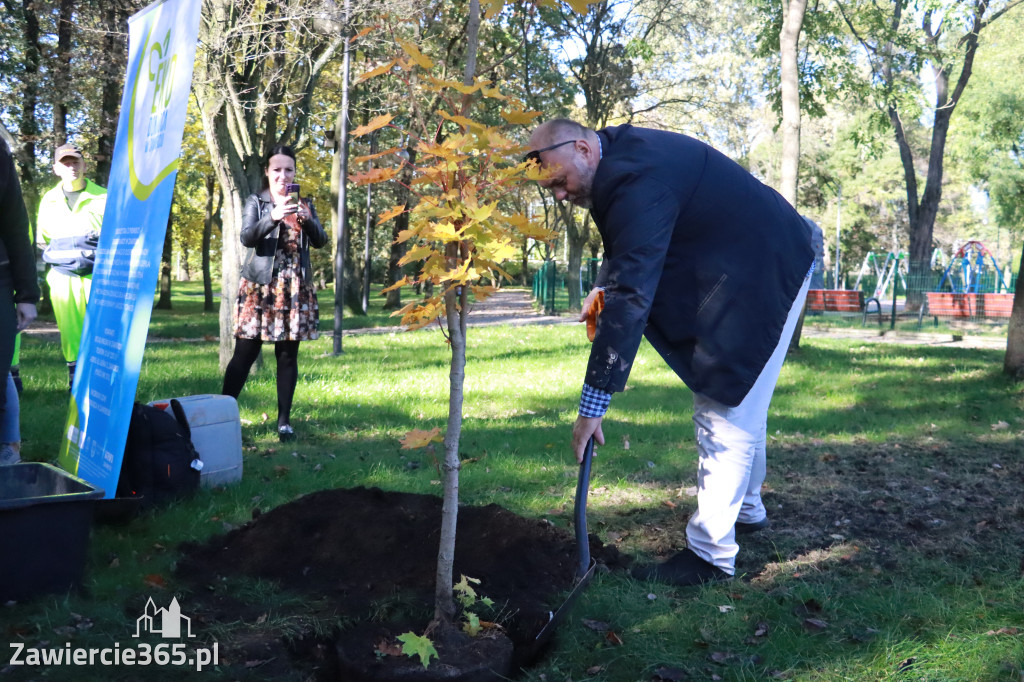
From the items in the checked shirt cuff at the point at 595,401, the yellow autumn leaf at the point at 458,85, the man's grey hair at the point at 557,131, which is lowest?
the checked shirt cuff at the point at 595,401

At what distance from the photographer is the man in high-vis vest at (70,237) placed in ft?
19.3

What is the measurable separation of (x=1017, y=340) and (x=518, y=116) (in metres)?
8.27

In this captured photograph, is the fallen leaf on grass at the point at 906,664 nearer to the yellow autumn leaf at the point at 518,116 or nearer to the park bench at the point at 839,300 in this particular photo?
the yellow autumn leaf at the point at 518,116

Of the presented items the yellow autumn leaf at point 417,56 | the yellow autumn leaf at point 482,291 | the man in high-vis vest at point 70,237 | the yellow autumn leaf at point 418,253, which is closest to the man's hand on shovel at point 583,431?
the yellow autumn leaf at point 482,291

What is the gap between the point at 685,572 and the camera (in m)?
3.63

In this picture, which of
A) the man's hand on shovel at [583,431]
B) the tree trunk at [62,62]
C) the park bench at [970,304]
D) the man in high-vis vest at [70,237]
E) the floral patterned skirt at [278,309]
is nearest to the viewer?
the man's hand on shovel at [583,431]

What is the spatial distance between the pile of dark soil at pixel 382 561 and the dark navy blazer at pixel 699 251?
3.32 feet

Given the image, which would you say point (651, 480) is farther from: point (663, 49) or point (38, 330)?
point (663, 49)

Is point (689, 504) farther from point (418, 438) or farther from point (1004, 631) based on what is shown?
point (418, 438)

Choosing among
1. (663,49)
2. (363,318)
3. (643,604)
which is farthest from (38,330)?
(663,49)

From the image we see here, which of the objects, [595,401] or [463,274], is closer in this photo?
[463,274]

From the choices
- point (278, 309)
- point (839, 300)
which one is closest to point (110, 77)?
point (278, 309)

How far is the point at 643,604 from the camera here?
3387mm

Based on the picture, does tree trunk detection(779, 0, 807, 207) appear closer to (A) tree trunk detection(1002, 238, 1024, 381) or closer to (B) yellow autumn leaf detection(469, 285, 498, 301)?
(A) tree trunk detection(1002, 238, 1024, 381)
